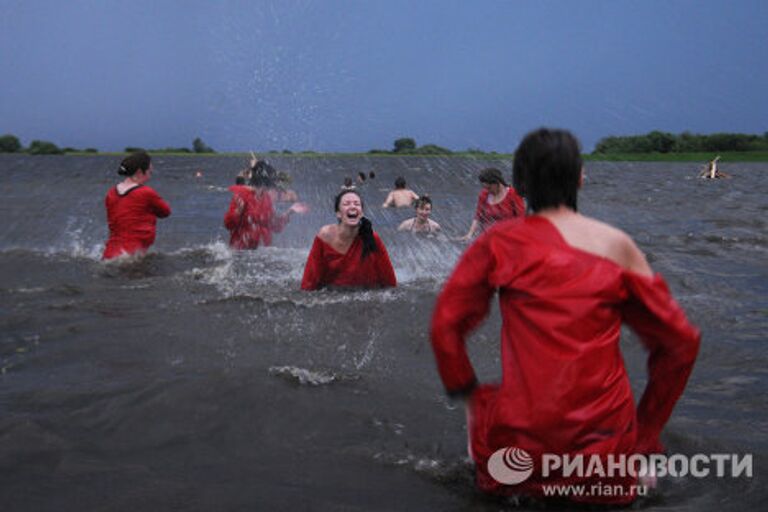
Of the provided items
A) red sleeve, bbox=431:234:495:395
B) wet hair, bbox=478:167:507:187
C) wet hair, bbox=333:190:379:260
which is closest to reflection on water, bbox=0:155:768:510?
wet hair, bbox=333:190:379:260

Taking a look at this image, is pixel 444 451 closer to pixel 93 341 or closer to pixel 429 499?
pixel 429 499

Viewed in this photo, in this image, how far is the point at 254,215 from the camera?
12242 mm

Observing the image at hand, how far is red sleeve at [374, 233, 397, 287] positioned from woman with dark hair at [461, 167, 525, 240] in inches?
131

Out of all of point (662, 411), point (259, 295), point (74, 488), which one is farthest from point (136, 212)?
point (662, 411)

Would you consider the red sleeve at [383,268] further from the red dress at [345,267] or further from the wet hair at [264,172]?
the wet hair at [264,172]

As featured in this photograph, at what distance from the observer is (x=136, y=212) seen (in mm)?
10391

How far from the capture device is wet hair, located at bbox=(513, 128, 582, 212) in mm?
2908

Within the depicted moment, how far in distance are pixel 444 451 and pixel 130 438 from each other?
1.79 metres

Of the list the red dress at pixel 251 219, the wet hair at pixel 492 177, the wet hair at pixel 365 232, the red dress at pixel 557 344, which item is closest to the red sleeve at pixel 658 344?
the red dress at pixel 557 344

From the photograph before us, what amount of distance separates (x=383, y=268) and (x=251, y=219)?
14.7 ft

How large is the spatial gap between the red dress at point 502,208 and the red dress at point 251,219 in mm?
3197

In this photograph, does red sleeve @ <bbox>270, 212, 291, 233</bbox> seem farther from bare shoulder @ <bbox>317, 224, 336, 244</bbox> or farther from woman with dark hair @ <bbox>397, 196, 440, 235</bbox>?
bare shoulder @ <bbox>317, 224, 336, 244</bbox>

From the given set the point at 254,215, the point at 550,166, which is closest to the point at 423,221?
the point at 254,215

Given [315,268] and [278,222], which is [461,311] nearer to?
[315,268]
